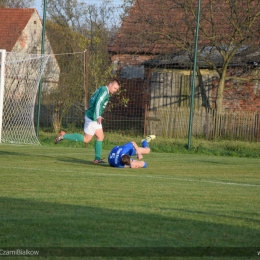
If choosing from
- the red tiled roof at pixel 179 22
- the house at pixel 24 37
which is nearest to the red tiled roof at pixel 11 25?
the house at pixel 24 37

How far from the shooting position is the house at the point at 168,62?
25484 millimetres

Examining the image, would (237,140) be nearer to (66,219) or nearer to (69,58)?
(69,58)

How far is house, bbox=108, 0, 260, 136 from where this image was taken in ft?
83.6

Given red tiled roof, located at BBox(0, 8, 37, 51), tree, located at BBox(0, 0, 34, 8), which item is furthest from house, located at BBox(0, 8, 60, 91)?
tree, located at BBox(0, 0, 34, 8)

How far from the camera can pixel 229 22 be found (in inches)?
998

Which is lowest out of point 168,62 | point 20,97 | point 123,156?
point 123,156

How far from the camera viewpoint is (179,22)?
83.9ft

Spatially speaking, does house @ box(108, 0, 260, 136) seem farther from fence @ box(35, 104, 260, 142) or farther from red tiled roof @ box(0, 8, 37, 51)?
red tiled roof @ box(0, 8, 37, 51)

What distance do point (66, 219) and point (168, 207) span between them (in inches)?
60.7

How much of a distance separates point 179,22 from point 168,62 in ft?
6.19

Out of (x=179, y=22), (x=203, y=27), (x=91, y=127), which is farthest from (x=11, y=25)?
(x=91, y=127)

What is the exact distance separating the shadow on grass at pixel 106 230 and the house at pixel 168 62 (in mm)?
17795

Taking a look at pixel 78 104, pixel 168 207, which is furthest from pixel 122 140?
pixel 168 207

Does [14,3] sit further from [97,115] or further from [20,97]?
[97,115]
